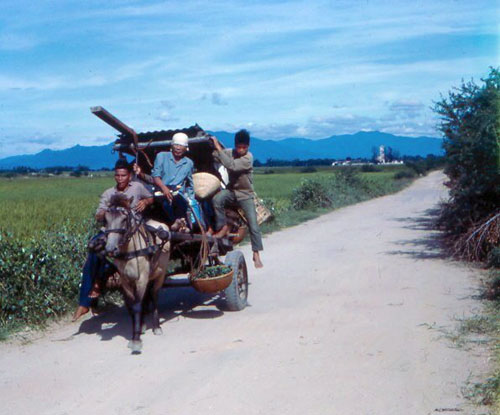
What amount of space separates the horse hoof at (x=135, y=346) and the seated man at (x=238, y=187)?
8.25 ft

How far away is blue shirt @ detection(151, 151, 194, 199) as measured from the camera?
26.2 feet

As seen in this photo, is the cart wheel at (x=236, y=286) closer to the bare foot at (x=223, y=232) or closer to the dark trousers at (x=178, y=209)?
the bare foot at (x=223, y=232)

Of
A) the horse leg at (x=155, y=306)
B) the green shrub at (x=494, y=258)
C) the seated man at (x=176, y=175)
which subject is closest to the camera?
the horse leg at (x=155, y=306)

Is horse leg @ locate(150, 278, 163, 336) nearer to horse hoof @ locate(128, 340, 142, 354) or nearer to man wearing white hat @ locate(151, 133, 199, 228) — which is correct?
horse hoof @ locate(128, 340, 142, 354)

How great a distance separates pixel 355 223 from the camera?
20.6 meters

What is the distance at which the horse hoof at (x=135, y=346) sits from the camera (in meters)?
6.64

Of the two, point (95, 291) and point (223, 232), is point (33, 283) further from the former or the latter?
point (223, 232)

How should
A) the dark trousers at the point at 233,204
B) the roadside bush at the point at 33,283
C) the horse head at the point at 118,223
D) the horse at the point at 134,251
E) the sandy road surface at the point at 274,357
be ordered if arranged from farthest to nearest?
the dark trousers at the point at 233,204, the roadside bush at the point at 33,283, the horse at the point at 134,251, the horse head at the point at 118,223, the sandy road surface at the point at 274,357

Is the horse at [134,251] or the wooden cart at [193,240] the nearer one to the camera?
the horse at [134,251]

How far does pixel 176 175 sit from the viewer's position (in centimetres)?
801

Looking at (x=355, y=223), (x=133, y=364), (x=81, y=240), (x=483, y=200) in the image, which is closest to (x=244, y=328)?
(x=133, y=364)

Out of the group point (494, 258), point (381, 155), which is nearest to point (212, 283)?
point (494, 258)

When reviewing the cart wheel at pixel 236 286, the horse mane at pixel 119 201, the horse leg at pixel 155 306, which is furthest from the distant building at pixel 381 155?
the horse mane at pixel 119 201

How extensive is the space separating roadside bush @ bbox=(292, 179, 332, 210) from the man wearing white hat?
61.8 feet
